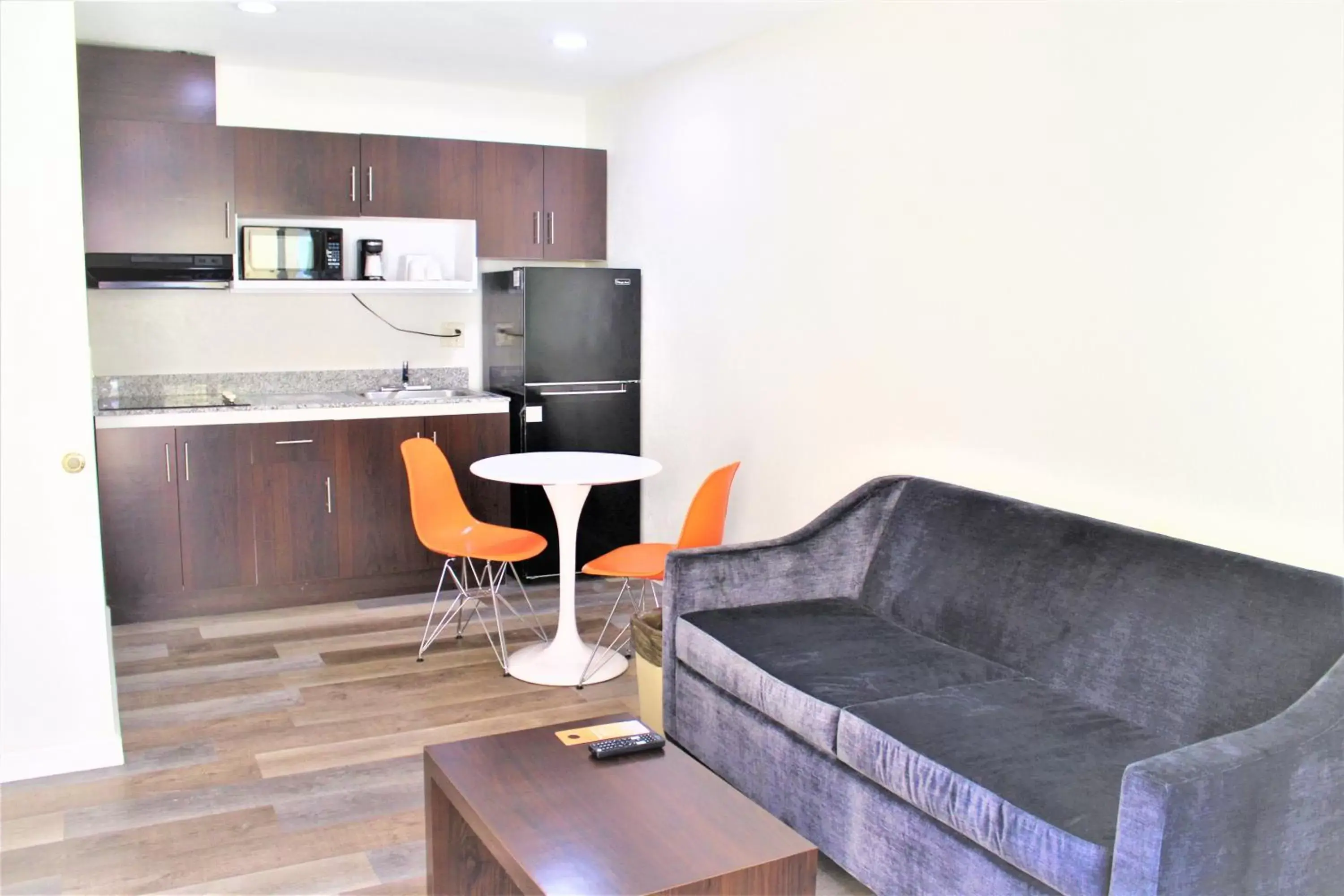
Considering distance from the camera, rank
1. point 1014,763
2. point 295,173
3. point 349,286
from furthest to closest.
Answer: point 349,286, point 295,173, point 1014,763

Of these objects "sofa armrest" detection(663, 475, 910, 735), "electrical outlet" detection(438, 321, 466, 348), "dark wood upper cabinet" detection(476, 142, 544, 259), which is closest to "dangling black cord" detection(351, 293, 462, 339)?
"electrical outlet" detection(438, 321, 466, 348)

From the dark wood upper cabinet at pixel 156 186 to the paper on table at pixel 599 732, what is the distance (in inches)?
142

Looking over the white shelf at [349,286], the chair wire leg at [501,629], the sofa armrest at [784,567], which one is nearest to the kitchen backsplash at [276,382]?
the white shelf at [349,286]

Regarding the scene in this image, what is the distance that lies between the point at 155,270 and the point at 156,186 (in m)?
0.39

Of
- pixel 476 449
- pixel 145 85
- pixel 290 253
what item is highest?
pixel 145 85

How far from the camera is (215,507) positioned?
17.4 ft

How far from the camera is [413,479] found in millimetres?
4820

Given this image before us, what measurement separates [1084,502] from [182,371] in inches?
176

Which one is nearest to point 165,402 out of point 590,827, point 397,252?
point 397,252

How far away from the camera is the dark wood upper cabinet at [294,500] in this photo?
17.7 feet

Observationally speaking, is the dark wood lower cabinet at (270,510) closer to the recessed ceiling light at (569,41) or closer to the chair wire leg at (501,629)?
the chair wire leg at (501,629)

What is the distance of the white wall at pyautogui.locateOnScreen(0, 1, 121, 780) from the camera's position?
337 cm

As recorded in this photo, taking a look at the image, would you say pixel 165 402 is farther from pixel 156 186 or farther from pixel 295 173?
pixel 295 173

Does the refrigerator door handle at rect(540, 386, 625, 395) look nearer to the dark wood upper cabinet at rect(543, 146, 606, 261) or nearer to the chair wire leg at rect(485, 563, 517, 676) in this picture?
the dark wood upper cabinet at rect(543, 146, 606, 261)
